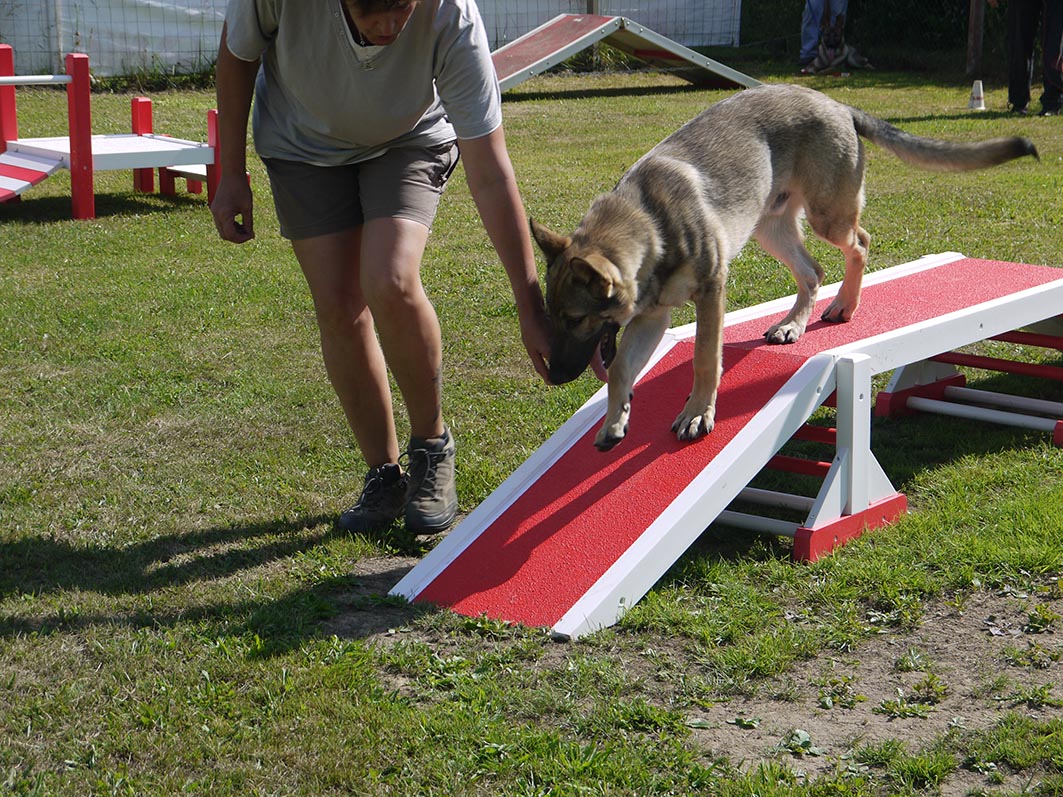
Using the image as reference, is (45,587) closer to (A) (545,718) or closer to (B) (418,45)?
(A) (545,718)

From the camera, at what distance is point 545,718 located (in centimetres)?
342

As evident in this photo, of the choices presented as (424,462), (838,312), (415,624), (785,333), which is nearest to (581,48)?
(838,312)

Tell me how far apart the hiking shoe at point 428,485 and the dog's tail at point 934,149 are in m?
2.46

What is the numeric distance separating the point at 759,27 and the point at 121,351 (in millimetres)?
18343

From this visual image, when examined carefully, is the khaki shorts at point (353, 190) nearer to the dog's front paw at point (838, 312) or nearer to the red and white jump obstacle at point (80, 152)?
the dog's front paw at point (838, 312)

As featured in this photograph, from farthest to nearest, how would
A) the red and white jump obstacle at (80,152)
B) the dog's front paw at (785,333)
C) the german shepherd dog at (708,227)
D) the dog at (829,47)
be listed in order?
the dog at (829,47)
the red and white jump obstacle at (80,152)
the dog's front paw at (785,333)
the german shepherd dog at (708,227)

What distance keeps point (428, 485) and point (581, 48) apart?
1351cm

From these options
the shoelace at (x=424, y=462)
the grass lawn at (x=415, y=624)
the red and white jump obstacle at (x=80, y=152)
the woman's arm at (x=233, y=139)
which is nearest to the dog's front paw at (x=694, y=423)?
the grass lawn at (x=415, y=624)

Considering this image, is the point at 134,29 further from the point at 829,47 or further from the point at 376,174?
the point at 376,174

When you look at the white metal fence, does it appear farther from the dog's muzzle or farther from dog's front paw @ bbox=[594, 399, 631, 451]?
the dog's muzzle

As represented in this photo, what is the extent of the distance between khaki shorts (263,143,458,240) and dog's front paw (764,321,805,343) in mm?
1632

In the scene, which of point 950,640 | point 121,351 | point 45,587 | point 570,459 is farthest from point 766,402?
point 121,351

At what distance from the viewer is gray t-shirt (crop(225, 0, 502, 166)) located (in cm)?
385

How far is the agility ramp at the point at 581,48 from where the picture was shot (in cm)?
1652
